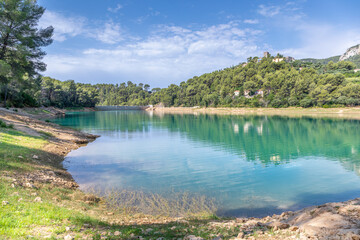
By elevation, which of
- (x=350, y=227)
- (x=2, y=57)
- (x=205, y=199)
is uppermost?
(x=2, y=57)

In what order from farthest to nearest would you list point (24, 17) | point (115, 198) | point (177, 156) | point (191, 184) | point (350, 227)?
point (24, 17)
point (177, 156)
point (191, 184)
point (115, 198)
point (350, 227)

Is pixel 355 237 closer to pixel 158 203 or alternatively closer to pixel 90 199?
pixel 158 203

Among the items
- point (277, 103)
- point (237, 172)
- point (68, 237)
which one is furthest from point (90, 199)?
point (277, 103)

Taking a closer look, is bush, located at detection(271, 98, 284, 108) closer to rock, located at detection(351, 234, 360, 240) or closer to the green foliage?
the green foliage

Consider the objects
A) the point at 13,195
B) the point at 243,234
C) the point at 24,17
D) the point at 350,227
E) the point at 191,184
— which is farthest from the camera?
the point at 24,17

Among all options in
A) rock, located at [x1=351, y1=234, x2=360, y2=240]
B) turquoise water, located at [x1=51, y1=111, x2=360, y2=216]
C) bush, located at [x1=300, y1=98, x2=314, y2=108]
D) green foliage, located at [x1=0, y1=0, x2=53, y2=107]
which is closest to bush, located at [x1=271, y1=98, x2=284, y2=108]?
bush, located at [x1=300, y1=98, x2=314, y2=108]

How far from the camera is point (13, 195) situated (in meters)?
8.03

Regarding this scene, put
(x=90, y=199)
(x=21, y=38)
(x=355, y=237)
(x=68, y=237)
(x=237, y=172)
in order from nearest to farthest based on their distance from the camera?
(x=355, y=237) < (x=68, y=237) < (x=90, y=199) < (x=237, y=172) < (x=21, y=38)

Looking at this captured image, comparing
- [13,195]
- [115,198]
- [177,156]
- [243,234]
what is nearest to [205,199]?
[115,198]

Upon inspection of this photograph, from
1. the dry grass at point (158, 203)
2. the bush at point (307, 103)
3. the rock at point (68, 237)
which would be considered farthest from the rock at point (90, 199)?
the bush at point (307, 103)

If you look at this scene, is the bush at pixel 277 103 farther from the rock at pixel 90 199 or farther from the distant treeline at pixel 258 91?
the rock at pixel 90 199

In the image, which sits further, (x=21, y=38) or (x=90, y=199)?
(x=21, y=38)

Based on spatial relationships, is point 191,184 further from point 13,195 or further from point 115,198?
point 13,195

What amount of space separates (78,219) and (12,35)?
29.0 m
